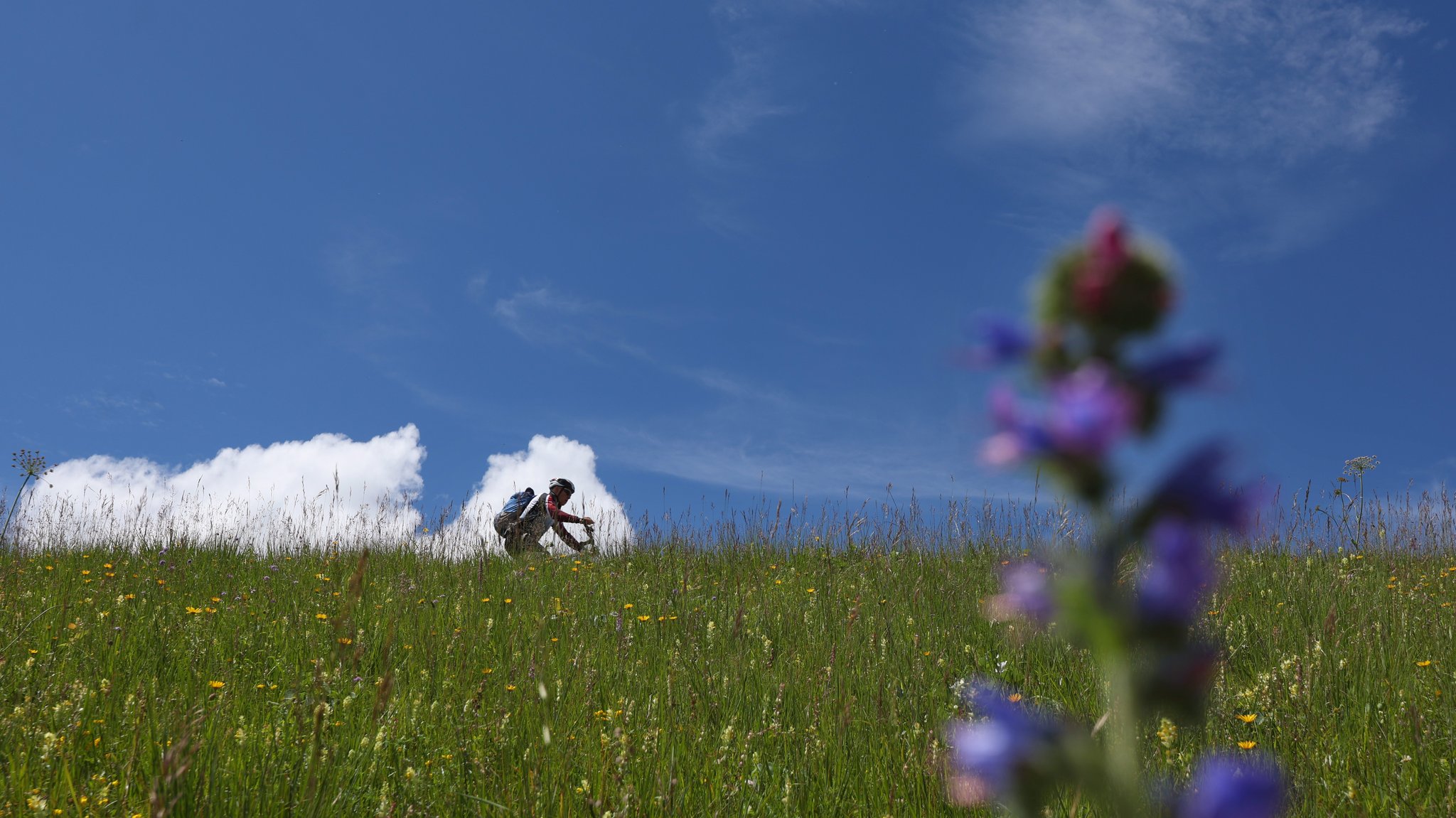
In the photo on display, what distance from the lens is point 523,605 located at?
618 cm

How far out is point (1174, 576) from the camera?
721 millimetres

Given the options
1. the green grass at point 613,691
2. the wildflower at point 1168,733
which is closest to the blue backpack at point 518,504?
the green grass at point 613,691

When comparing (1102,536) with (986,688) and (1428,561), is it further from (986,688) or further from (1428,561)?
(1428,561)

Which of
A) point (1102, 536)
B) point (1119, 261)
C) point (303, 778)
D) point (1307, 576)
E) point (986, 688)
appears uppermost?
point (1307, 576)

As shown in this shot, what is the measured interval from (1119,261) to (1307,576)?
7.56 m

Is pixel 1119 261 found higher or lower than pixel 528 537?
lower

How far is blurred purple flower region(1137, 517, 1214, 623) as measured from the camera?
72cm

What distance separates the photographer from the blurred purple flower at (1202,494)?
76 centimetres

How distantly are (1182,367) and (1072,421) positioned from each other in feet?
0.42

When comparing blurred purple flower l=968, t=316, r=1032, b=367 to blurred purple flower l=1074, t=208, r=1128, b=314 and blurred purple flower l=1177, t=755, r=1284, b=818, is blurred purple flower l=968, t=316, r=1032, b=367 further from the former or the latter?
blurred purple flower l=1177, t=755, r=1284, b=818

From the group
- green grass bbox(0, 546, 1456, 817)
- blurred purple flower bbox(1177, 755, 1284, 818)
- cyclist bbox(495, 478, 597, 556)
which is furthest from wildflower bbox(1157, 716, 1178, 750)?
cyclist bbox(495, 478, 597, 556)

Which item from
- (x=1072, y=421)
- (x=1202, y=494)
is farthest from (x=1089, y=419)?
(x=1202, y=494)

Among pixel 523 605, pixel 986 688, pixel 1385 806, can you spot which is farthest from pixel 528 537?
pixel 986 688

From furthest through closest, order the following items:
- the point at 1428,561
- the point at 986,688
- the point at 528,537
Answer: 1. the point at 528,537
2. the point at 1428,561
3. the point at 986,688
